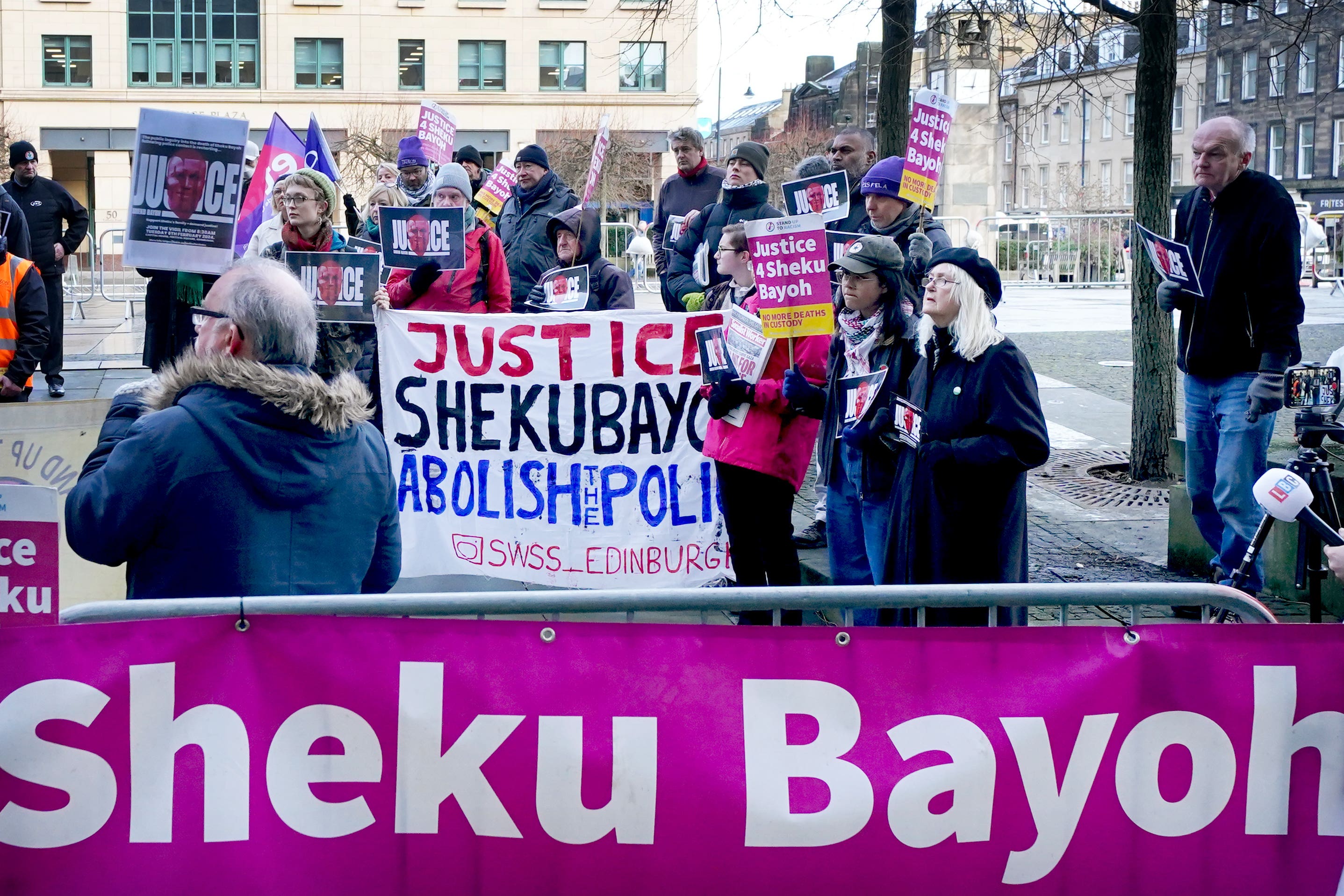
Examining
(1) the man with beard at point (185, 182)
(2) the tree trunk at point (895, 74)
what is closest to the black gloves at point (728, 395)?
(1) the man with beard at point (185, 182)

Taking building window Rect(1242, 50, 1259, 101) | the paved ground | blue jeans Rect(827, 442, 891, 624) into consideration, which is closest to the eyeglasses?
the paved ground

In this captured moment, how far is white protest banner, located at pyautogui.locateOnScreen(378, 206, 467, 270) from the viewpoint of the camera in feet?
24.0

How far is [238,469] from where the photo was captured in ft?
10.8

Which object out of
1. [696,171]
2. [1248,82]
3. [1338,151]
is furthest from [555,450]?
[1248,82]

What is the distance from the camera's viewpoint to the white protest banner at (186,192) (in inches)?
233

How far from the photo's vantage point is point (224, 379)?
3285 millimetres

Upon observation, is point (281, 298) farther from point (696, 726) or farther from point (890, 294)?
point (890, 294)

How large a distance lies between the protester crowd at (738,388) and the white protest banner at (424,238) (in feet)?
0.49

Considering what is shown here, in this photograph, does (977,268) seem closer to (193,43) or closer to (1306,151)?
(193,43)

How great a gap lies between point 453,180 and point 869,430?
157 inches

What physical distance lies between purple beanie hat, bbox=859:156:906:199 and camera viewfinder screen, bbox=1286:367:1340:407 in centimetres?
265

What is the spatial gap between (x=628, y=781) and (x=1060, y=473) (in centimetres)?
738

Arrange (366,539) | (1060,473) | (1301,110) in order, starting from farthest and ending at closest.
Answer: (1301,110), (1060,473), (366,539)

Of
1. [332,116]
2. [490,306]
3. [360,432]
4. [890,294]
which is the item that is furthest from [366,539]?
[332,116]
